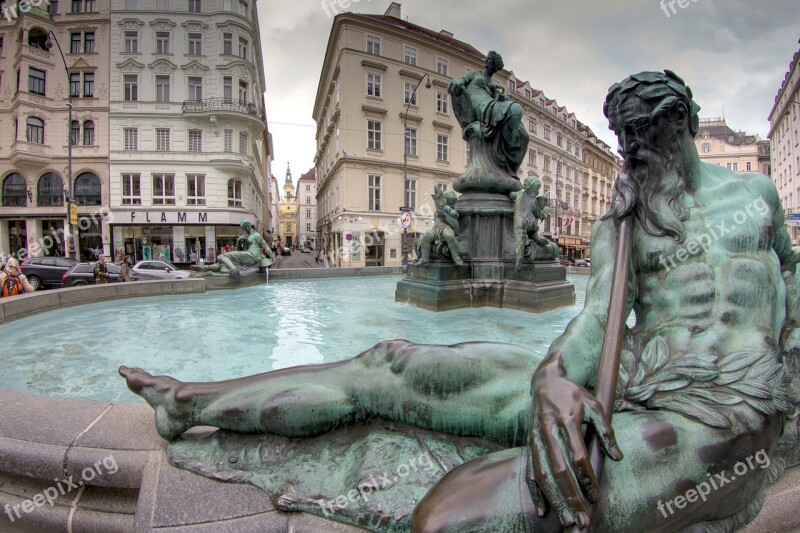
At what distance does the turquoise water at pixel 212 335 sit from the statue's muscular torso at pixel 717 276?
2498 millimetres

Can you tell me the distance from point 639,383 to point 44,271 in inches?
836

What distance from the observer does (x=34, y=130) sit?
31.3 meters

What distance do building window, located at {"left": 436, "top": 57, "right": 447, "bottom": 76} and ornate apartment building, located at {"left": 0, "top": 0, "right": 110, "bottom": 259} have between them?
25.5 m

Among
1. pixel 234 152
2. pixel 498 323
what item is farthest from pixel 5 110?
pixel 498 323

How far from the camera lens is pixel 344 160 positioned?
3183 centimetres

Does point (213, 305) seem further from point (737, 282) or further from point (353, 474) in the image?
point (737, 282)

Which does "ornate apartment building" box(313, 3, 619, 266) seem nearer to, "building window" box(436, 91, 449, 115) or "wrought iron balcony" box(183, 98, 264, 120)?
"building window" box(436, 91, 449, 115)

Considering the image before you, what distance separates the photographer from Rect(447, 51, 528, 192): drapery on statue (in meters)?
7.32

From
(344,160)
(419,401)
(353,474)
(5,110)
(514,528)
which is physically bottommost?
(353,474)

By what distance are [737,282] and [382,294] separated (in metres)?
7.11

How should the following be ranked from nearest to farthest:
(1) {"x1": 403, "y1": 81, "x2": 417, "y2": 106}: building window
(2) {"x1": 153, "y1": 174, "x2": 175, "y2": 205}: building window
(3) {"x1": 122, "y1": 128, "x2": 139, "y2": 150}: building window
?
(2) {"x1": 153, "y1": 174, "x2": 175, "y2": 205}: building window
(3) {"x1": 122, "y1": 128, "x2": 139, "y2": 150}: building window
(1) {"x1": 403, "y1": 81, "x2": 417, "y2": 106}: building window

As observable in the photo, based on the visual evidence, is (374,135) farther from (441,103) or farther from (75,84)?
(75,84)

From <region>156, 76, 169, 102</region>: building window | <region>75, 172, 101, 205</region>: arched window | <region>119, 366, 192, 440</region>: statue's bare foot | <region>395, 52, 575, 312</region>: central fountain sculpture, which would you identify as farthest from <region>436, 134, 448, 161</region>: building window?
<region>119, 366, 192, 440</region>: statue's bare foot

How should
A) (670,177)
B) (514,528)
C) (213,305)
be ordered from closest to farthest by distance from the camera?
(514,528), (670,177), (213,305)
